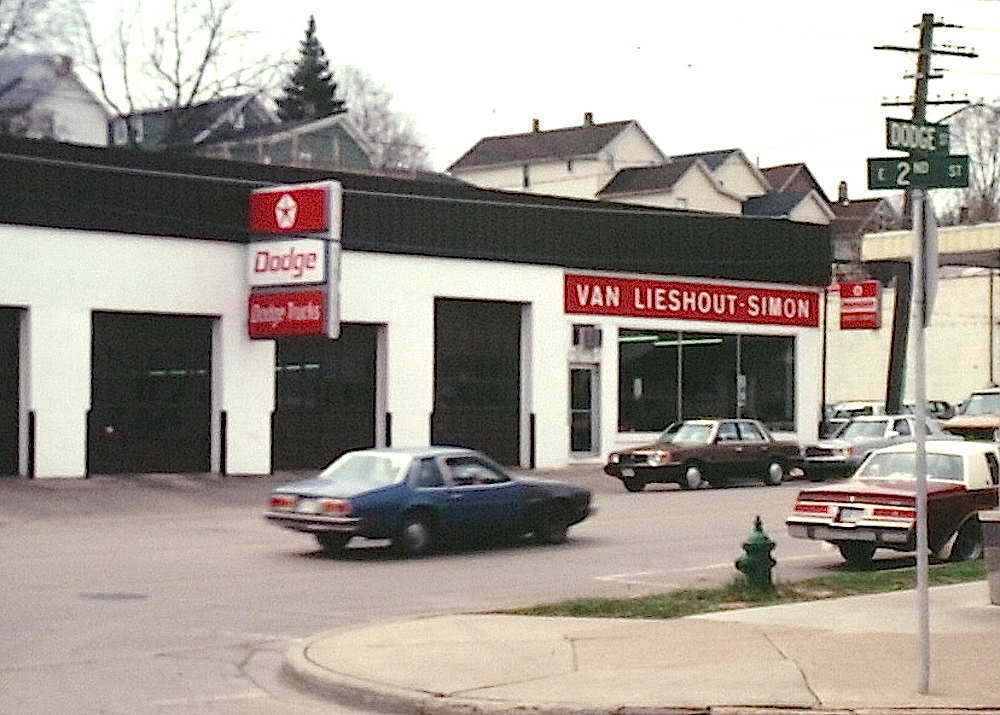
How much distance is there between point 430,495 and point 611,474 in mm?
13649

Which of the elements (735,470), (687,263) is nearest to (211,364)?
(735,470)

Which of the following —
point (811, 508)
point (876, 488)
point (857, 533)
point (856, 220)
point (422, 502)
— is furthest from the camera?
point (856, 220)

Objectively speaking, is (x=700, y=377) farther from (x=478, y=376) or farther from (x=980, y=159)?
(x=980, y=159)

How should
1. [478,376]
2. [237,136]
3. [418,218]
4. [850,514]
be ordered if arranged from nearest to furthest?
[850,514]
[418,218]
[478,376]
[237,136]

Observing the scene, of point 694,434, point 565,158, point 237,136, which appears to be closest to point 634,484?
point 694,434

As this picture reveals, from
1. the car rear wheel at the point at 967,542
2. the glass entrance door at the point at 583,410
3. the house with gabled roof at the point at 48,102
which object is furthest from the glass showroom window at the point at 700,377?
the house with gabled roof at the point at 48,102

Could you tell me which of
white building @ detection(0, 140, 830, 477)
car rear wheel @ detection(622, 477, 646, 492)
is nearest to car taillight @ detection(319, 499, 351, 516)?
white building @ detection(0, 140, 830, 477)

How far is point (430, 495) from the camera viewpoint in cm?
2222

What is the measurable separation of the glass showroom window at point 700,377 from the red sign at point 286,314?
11448 millimetres

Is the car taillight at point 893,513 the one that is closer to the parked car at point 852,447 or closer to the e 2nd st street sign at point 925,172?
the e 2nd st street sign at point 925,172

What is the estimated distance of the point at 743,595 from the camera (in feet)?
56.9

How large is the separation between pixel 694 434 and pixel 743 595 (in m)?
19.0

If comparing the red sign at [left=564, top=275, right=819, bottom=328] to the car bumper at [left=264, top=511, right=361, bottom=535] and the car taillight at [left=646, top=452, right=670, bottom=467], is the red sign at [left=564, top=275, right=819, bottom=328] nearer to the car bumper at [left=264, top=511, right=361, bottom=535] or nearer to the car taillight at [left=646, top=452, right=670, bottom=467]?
the car taillight at [left=646, top=452, right=670, bottom=467]

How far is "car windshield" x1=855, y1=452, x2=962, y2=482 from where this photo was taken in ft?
70.7
